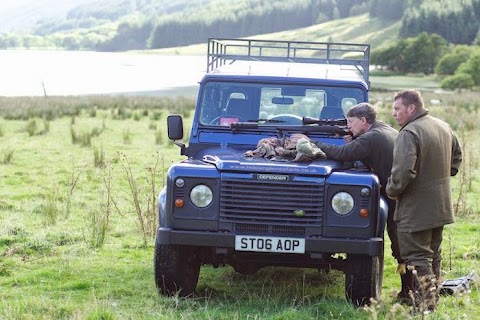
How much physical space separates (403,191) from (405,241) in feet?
1.27

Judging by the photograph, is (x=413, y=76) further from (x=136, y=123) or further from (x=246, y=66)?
(x=246, y=66)

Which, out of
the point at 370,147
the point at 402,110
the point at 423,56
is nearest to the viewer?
the point at 402,110

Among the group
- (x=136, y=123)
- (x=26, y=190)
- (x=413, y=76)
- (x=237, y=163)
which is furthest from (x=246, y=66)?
(x=413, y=76)

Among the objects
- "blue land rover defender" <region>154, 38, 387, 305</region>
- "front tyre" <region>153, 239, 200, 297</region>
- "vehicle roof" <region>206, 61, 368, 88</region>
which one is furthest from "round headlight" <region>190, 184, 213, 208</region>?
"vehicle roof" <region>206, 61, 368, 88</region>

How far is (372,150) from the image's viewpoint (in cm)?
778

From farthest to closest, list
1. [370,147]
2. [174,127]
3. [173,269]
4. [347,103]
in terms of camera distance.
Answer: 1. [347,103]
2. [174,127]
3. [370,147]
4. [173,269]

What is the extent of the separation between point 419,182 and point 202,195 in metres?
1.65

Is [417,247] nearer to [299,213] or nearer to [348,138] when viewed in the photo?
[299,213]

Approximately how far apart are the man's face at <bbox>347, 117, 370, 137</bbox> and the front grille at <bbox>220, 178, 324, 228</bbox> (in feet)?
3.21

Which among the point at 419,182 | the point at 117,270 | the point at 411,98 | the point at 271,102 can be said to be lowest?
the point at 117,270

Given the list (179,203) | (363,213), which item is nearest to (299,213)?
(363,213)

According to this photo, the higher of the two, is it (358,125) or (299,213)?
(358,125)

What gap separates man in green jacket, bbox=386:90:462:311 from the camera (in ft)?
23.5

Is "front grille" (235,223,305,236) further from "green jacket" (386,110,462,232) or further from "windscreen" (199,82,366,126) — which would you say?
"windscreen" (199,82,366,126)
